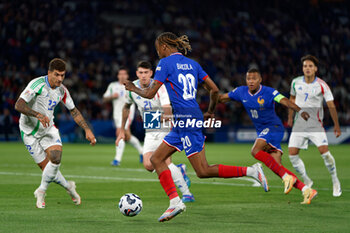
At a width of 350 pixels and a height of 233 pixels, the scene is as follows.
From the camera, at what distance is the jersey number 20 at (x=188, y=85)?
745 cm

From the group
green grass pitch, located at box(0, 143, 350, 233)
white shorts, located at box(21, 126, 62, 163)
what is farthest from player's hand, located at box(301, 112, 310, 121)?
white shorts, located at box(21, 126, 62, 163)

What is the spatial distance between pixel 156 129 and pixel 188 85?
3.09 m

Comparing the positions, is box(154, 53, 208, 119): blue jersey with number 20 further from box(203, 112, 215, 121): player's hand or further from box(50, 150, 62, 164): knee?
box(50, 150, 62, 164): knee

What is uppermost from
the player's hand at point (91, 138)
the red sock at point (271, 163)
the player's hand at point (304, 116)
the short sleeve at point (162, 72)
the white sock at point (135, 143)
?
the short sleeve at point (162, 72)

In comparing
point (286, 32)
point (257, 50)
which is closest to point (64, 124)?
point (257, 50)

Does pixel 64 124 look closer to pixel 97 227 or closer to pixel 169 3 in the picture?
pixel 169 3

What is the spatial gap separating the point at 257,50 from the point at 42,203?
26.7m

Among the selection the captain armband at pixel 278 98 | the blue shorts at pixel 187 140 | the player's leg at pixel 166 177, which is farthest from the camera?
the captain armband at pixel 278 98

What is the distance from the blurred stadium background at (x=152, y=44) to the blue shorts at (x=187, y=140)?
1913cm

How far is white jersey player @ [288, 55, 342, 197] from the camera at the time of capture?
10406mm

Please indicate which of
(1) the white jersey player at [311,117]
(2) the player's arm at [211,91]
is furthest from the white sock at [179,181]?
(1) the white jersey player at [311,117]

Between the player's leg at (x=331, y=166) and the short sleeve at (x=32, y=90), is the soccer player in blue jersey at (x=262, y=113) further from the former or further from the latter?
the short sleeve at (x=32, y=90)

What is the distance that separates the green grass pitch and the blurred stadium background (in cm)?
1389

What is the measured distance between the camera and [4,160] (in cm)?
1736
